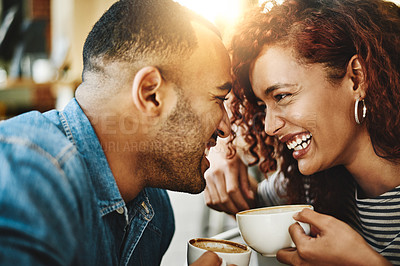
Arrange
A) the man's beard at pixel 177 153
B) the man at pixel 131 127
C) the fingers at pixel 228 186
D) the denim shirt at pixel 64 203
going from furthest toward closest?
the fingers at pixel 228 186 < the man's beard at pixel 177 153 < the man at pixel 131 127 < the denim shirt at pixel 64 203

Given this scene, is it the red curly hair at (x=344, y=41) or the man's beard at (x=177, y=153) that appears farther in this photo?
the red curly hair at (x=344, y=41)

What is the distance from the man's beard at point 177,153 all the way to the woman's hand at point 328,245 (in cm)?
31

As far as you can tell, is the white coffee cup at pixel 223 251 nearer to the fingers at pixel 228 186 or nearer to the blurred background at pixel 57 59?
the fingers at pixel 228 186

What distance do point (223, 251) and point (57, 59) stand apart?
3.56m

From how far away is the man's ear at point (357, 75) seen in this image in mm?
1138

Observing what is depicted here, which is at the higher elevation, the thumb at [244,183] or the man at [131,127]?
the man at [131,127]

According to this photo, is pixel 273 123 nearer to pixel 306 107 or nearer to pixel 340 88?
pixel 306 107

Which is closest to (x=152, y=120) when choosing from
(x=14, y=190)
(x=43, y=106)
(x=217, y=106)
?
(x=217, y=106)

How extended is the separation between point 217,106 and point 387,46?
0.58 meters

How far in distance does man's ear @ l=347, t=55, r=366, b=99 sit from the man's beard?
51 centimetres

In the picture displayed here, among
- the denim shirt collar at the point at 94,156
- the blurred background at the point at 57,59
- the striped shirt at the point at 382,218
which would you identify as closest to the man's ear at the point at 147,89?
the denim shirt collar at the point at 94,156

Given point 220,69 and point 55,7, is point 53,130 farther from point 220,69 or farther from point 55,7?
point 55,7

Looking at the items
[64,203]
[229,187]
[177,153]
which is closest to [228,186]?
[229,187]

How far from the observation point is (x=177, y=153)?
1002 mm
